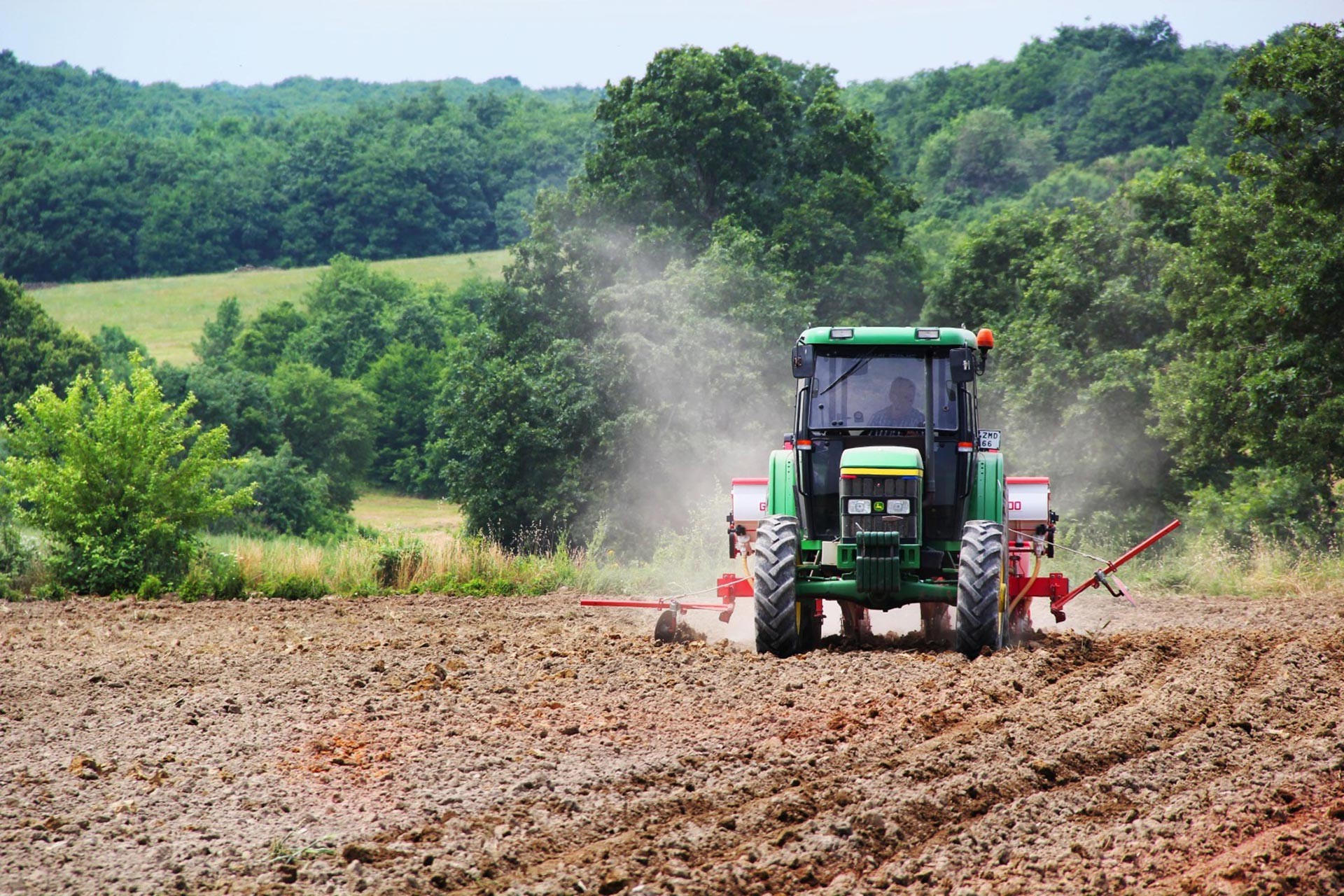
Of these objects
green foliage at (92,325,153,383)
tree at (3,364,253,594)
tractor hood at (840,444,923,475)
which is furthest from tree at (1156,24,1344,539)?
green foliage at (92,325,153,383)

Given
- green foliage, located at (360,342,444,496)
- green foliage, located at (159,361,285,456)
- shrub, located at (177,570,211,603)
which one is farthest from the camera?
green foliage, located at (360,342,444,496)

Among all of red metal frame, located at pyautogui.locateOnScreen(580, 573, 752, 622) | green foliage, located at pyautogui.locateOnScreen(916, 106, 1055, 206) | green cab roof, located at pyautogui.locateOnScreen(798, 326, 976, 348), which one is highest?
green foliage, located at pyautogui.locateOnScreen(916, 106, 1055, 206)

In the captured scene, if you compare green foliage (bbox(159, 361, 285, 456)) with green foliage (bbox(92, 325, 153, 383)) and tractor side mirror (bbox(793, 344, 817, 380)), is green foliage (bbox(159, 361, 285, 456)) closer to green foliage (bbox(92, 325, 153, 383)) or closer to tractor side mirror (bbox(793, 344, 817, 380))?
green foliage (bbox(92, 325, 153, 383))

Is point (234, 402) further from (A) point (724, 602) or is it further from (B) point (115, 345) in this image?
(A) point (724, 602)

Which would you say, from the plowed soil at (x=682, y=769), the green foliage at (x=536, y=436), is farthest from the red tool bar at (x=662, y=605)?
the green foliage at (x=536, y=436)

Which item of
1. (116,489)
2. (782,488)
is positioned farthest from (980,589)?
(116,489)

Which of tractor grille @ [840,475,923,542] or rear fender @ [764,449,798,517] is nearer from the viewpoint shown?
tractor grille @ [840,475,923,542]

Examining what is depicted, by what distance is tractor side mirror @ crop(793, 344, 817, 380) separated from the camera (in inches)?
441

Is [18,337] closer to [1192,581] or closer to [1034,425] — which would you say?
[1034,425]

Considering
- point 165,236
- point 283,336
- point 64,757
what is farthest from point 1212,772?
point 165,236

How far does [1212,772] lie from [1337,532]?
1563 cm

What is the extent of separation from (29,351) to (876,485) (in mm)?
48811

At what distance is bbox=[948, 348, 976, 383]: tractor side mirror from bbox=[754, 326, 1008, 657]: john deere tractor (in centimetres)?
1

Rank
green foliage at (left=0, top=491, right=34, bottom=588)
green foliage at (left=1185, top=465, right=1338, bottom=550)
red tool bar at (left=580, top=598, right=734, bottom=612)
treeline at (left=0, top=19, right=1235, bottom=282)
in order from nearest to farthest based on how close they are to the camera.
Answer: red tool bar at (left=580, top=598, right=734, bottom=612) < green foliage at (left=0, top=491, right=34, bottom=588) < green foliage at (left=1185, top=465, right=1338, bottom=550) < treeline at (left=0, top=19, right=1235, bottom=282)
